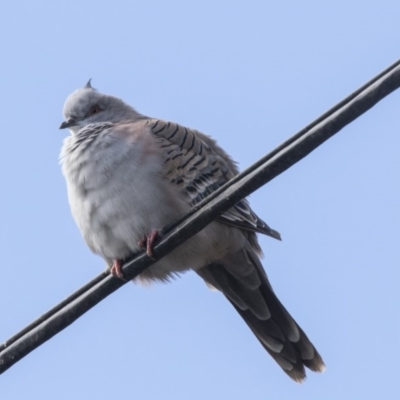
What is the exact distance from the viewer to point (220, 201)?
3.87m

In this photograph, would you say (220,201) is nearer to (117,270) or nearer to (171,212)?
(117,270)

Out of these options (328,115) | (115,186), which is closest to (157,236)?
(115,186)

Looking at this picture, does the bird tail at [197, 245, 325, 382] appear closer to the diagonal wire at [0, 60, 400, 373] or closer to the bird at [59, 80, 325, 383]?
the bird at [59, 80, 325, 383]

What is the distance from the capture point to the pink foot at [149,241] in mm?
4876

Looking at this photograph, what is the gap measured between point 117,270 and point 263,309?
4.51ft

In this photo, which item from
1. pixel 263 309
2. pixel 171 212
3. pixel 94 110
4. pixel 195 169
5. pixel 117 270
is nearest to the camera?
pixel 117 270

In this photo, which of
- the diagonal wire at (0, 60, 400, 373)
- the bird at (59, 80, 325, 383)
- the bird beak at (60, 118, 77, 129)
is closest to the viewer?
the diagonal wire at (0, 60, 400, 373)

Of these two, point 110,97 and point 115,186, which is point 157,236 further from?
point 110,97

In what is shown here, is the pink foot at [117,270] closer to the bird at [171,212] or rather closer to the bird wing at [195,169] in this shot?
the bird at [171,212]

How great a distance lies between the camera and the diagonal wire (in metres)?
3.44

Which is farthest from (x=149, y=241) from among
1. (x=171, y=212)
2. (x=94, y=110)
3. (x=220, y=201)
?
(x=94, y=110)

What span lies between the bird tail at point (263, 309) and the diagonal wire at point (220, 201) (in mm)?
1382

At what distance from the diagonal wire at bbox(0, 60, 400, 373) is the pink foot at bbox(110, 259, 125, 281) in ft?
0.11

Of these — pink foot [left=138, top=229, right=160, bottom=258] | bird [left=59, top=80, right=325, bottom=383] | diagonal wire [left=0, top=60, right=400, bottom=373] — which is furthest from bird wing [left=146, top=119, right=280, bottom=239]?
diagonal wire [left=0, top=60, right=400, bottom=373]
